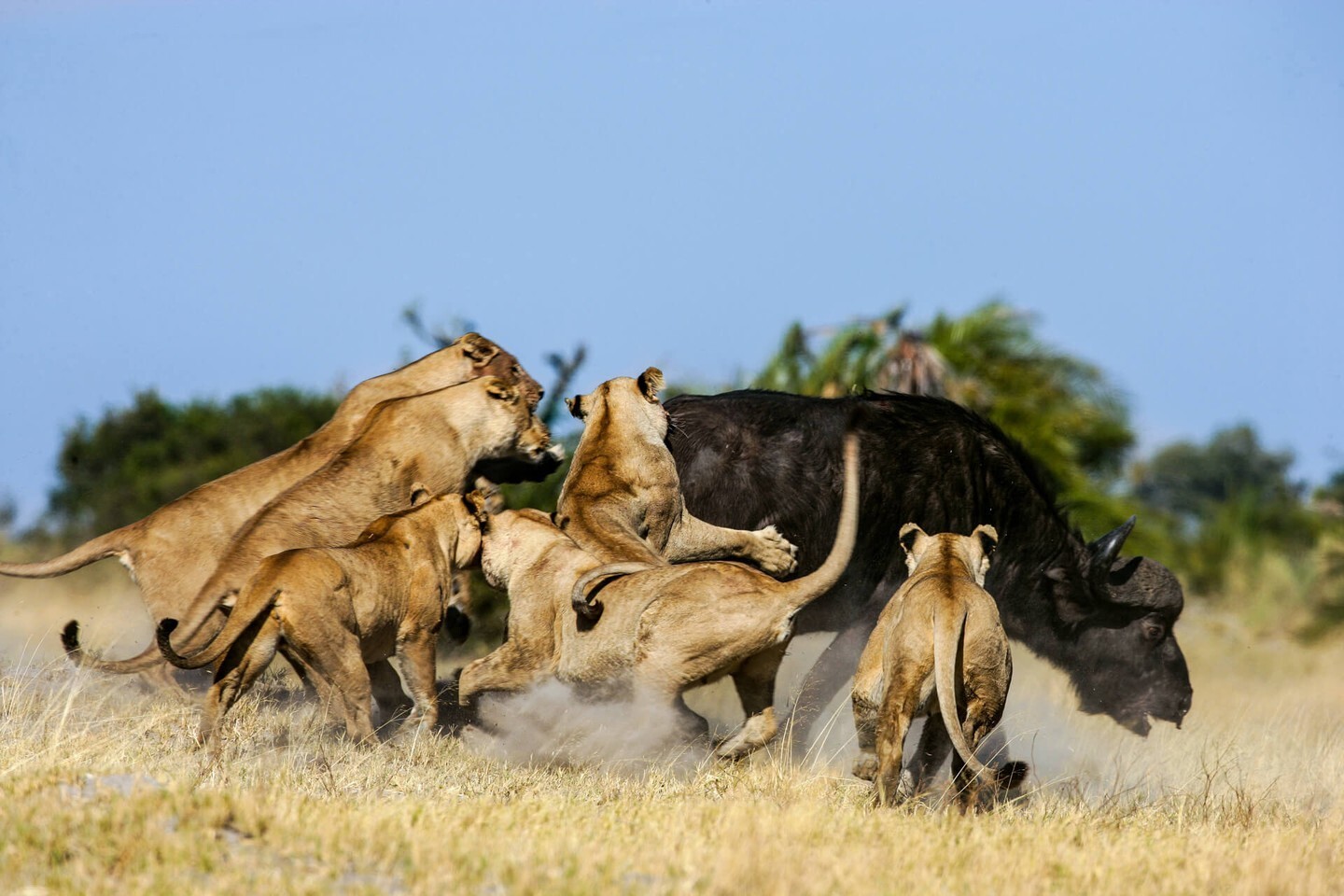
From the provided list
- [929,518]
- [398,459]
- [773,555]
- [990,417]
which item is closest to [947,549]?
[773,555]

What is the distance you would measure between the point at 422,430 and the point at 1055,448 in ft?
34.5

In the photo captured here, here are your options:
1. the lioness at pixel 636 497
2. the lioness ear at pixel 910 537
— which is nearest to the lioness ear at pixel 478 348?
the lioness at pixel 636 497

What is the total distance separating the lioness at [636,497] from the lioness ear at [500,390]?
0.34 m

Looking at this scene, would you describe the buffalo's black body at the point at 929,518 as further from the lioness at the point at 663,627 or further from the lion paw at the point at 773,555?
the lioness at the point at 663,627

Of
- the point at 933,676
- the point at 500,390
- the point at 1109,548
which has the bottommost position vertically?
Result: the point at 933,676

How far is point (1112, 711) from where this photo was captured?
1062 cm

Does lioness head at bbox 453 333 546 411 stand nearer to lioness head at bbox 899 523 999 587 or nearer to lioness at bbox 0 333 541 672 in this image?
lioness at bbox 0 333 541 672

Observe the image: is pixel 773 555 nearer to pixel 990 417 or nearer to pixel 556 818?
pixel 556 818

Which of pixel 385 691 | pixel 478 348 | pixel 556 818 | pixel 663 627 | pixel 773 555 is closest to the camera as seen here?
pixel 556 818

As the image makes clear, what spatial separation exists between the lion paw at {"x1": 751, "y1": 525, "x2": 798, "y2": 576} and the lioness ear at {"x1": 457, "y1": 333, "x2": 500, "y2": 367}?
219cm

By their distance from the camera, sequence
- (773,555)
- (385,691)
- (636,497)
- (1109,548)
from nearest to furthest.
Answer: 1. (385,691)
2. (636,497)
3. (773,555)
4. (1109,548)

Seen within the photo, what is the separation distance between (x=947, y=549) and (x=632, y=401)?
2542 mm

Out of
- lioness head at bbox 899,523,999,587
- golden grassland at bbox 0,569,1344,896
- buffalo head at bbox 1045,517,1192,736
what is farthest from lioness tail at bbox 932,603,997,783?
buffalo head at bbox 1045,517,1192,736

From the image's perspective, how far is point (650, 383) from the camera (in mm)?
9539
